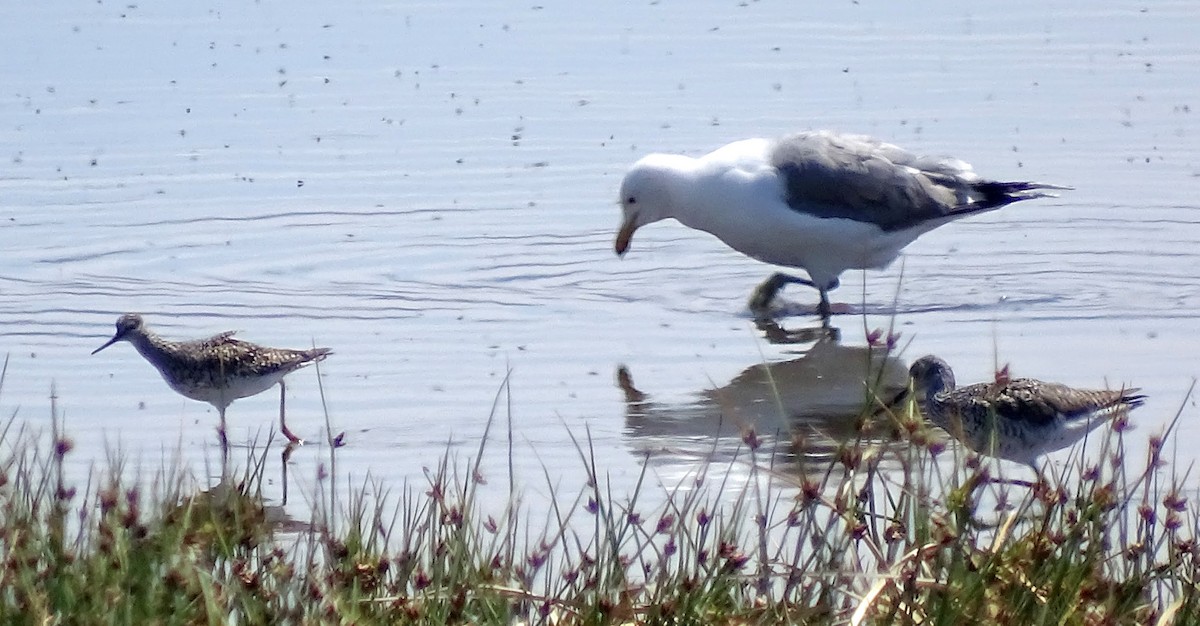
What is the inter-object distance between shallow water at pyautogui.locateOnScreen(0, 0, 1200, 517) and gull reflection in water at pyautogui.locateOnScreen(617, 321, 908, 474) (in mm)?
39

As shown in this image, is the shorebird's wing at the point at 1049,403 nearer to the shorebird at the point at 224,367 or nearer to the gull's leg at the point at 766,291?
the shorebird at the point at 224,367

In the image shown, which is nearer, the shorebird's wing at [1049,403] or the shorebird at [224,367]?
the shorebird's wing at [1049,403]

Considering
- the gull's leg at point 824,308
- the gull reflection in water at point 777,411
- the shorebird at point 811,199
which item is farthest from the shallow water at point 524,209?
the shorebird at point 811,199

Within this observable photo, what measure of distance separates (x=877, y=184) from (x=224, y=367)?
13.8 ft

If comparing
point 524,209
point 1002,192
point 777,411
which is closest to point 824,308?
point 1002,192

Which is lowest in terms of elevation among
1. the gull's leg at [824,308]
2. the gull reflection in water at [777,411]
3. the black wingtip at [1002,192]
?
the gull reflection in water at [777,411]

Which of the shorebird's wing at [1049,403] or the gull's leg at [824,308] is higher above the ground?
the gull's leg at [824,308]

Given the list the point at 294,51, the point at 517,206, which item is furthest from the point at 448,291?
the point at 294,51

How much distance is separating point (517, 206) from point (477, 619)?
742 cm

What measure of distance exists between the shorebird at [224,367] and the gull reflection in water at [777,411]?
4.17ft

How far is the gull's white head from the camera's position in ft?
35.2

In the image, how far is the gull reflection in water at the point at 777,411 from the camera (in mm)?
7418

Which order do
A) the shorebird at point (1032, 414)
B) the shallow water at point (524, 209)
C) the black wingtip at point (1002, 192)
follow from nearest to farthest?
the shorebird at point (1032, 414)
the shallow water at point (524, 209)
the black wingtip at point (1002, 192)

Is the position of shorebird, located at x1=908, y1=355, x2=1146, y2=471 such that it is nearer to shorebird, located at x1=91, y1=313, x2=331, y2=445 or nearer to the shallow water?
the shallow water
